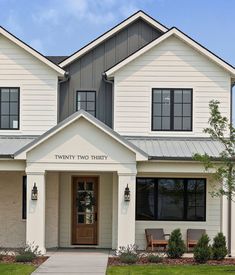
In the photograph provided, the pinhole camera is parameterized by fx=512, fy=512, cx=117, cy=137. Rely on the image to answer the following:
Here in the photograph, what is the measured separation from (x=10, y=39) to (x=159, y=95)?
6.13 meters

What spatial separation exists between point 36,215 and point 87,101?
5412 millimetres

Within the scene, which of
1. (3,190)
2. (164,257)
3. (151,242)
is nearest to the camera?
(164,257)

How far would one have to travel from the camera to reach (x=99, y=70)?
67.8ft

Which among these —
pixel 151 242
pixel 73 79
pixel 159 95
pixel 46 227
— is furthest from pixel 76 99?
pixel 151 242

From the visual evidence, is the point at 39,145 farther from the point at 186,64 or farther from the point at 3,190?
the point at 186,64

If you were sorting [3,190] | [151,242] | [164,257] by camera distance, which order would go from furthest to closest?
[3,190] → [151,242] → [164,257]

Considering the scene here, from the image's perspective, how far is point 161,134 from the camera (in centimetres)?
1947

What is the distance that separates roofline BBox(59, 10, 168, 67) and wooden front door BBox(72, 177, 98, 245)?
479 centimetres

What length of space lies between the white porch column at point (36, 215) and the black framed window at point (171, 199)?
3.74m

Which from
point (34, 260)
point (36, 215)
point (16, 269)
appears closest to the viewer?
point (16, 269)

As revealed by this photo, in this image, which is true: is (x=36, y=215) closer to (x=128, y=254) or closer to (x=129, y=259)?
(x=128, y=254)

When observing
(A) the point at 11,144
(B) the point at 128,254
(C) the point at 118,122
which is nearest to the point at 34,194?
(A) the point at 11,144

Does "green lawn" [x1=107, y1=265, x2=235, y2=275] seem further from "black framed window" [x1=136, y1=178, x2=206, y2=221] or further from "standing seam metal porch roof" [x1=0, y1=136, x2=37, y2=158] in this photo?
"standing seam metal porch roof" [x1=0, y1=136, x2=37, y2=158]

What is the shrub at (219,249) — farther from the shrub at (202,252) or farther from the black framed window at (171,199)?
the black framed window at (171,199)
